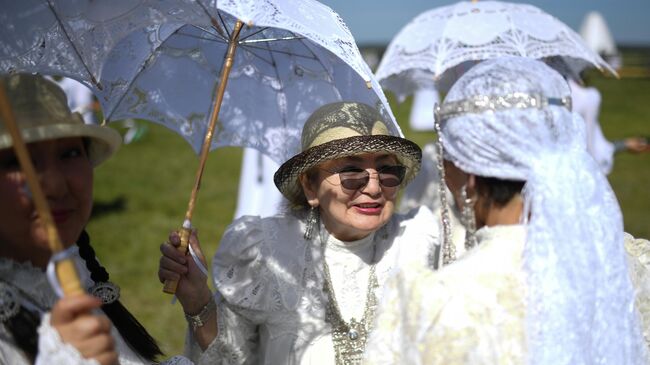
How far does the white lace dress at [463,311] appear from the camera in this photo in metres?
1.71

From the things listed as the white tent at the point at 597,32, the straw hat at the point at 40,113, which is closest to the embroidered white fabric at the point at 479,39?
the straw hat at the point at 40,113

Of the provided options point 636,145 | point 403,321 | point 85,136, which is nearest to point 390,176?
point 403,321

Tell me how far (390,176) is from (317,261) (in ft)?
1.46

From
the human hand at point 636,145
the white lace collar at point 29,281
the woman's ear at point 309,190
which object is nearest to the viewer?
the white lace collar at point 29,281

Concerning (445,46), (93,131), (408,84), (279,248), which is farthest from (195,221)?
(93,131)

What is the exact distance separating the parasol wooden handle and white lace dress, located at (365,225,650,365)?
81cm

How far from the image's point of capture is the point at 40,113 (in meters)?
1.70

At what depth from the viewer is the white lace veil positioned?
5.57 ft

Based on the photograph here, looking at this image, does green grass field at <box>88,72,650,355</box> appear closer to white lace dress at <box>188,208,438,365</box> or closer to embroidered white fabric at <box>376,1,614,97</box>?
embroidered white fabric at <box>376,1,614,97</box>

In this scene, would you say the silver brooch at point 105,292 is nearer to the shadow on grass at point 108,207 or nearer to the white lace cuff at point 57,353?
the white lace cuff at point 57,353

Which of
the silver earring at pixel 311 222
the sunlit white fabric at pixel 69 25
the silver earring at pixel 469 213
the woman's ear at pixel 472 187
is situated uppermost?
the sunlit white fabric at pixel 69 25

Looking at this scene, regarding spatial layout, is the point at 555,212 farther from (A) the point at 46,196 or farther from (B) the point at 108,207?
(B) the point at 108,207

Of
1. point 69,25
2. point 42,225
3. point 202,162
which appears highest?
point 69,25

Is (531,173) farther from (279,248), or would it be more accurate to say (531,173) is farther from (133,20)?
(133,20)
